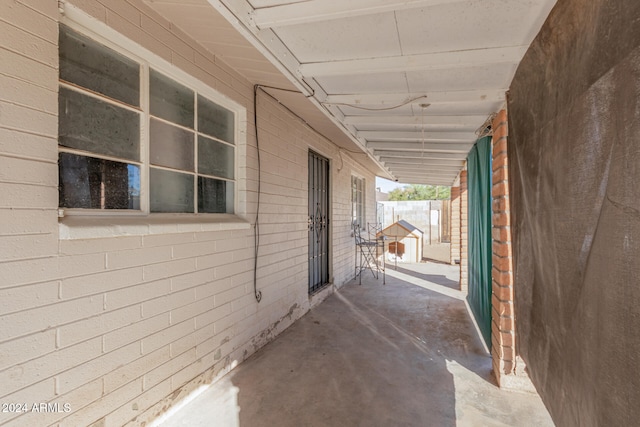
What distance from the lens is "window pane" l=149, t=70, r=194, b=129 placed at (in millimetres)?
2221

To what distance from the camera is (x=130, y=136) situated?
6.66ft

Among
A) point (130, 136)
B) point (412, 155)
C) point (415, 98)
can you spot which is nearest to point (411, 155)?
point (412, 155)

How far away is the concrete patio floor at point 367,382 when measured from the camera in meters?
2.24

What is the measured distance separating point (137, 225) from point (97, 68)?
0.93 metres

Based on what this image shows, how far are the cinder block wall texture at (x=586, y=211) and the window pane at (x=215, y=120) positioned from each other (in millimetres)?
→ 2315

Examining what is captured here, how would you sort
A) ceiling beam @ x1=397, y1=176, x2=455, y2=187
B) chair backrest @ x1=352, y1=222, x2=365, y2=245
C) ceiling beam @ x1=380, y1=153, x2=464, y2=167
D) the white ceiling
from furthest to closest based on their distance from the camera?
ceiling beam @ x1=397, y1=176, x2=455, y2=187
chair backrest @ x1=352, y1=222, x2=365, y2=245
ceiling beam @ x1=380, y1=153, x2=464, y2=167
the white ceiling

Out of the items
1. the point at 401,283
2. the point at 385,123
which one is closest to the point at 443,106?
the point at 385,123

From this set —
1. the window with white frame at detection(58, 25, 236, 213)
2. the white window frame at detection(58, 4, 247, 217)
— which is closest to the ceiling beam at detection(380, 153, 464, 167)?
the white window frame at detection(58, 4, 247, 217)

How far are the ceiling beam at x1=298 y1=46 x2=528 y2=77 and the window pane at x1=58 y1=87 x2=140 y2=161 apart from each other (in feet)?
4.47

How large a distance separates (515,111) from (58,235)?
2659mm

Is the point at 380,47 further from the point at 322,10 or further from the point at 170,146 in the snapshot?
the point at 170,146

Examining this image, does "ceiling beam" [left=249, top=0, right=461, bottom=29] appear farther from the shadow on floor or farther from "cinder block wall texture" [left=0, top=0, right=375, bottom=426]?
the shadow on floor

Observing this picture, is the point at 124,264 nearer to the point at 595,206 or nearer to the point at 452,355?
the point at 595,206

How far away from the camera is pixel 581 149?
3.53 feet
